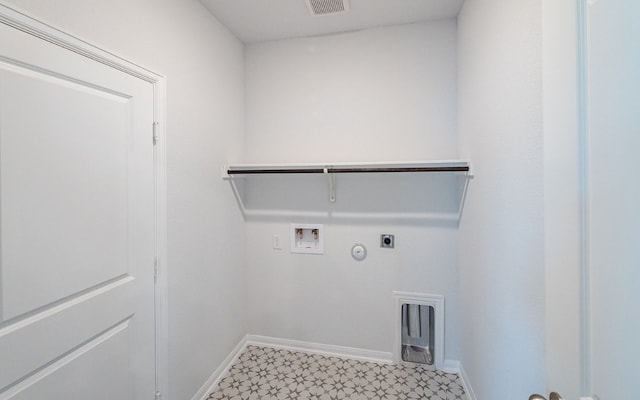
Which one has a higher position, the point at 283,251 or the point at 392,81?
the point at 392,81

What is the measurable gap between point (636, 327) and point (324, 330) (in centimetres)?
212

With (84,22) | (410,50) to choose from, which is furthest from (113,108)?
(410,50)

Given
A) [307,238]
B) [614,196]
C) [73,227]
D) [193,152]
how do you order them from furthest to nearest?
[307,238] < [193,152] < [73,227] < [614,196]

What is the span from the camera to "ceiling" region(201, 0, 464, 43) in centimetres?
183

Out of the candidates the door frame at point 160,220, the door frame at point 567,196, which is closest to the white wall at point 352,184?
the door frame at point 160,220

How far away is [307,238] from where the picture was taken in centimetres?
233

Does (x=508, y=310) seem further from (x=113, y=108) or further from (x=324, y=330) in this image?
(x=113, y=108)

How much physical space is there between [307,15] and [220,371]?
8.85ft

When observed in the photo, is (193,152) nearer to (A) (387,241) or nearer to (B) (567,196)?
(A) (387,241)

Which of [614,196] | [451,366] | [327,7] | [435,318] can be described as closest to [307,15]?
[327,7]

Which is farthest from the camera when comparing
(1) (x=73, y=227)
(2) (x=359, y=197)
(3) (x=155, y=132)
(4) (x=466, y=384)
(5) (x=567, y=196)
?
(2) (x=359, y=197)

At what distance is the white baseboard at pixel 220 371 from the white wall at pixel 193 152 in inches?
1.9

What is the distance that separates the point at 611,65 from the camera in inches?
18.8

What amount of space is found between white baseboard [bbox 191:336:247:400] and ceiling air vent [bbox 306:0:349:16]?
2.66 metres
